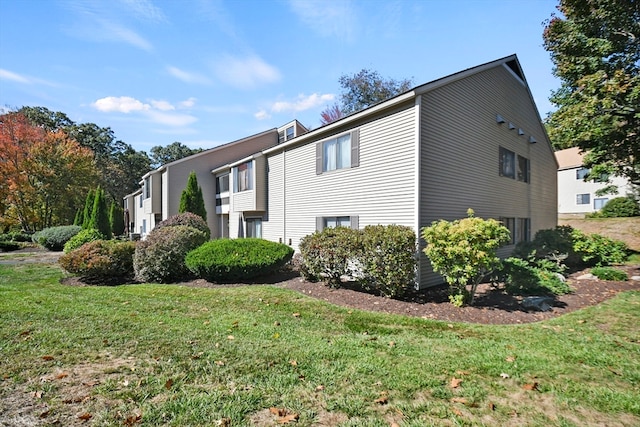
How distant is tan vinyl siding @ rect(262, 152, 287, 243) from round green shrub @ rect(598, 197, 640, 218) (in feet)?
80.6

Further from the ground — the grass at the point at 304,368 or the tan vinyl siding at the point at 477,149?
the tan vinyl siding at the point at 477,149

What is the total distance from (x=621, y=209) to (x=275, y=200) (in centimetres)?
2553

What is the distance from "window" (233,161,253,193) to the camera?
16.0 m

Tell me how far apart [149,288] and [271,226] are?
23.1ft

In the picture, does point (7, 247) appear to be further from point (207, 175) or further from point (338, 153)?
point (338, 153)

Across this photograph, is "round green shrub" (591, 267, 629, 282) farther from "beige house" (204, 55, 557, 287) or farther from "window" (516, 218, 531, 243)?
"window" (516, 218, 531, 243)

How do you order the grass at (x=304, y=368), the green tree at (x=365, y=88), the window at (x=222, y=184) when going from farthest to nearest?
the green tree at (x=365, y=88) < the window at (x=222, y=184) < the grass at (x=304, y=368)

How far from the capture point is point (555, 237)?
11867 mm

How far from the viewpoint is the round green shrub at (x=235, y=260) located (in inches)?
377

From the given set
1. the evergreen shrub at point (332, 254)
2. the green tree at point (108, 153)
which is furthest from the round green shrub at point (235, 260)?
the green tree at point (108, 153)

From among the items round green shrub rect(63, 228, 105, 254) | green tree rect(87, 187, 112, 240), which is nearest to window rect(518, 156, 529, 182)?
round green shrub rect(63, 228, 105, 254)

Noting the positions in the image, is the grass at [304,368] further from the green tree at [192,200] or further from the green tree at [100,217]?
the green tree at [100,217]

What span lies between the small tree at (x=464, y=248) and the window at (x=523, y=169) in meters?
8.47

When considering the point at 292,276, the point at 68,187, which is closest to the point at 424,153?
the point at 292,276
